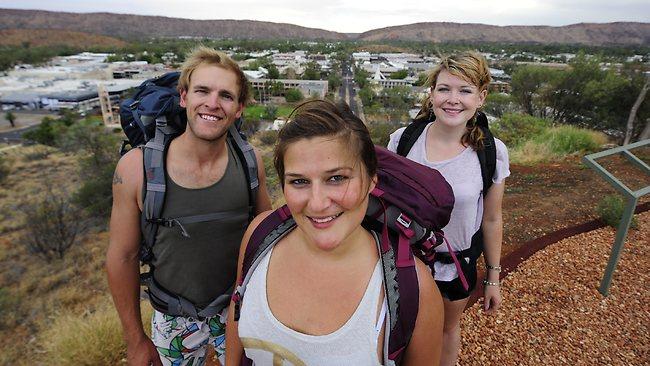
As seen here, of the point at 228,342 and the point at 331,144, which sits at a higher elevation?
the point at 331,144

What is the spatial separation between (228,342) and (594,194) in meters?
5.53

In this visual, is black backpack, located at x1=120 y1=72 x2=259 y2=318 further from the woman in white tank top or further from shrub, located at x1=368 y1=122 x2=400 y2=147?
shrub, located at x1=368 y1=122 x2=400 y2=147

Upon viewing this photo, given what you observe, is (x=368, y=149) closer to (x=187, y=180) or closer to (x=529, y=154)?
(x=187, y=180)

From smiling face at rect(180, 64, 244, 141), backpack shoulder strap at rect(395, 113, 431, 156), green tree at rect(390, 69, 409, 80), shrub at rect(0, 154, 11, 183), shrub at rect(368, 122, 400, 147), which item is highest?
smiling face at rect(180, 64, 244, 141)

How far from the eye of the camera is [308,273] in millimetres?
1160

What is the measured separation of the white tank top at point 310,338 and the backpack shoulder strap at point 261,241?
2.3 inches

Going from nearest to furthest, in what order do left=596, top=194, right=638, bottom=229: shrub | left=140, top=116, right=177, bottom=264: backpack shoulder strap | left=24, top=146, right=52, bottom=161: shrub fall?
left=140, top=116, right=177, bottom=264: backpack shoulder strap
left=596, top=194, right=638, bottom=229: shrub
left=24, top=146, right=52, bottom=161: shrub

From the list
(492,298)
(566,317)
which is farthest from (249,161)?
(566,317)

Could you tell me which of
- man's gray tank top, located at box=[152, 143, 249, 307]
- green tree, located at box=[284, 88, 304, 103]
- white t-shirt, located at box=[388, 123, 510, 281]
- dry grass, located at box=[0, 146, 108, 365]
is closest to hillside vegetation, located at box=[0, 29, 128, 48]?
green tree, located at box=[284, 88, 304, 103]

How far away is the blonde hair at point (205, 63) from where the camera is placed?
165cm

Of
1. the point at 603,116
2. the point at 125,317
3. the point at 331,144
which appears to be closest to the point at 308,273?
the point at 331,144

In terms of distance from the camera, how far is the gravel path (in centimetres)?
260

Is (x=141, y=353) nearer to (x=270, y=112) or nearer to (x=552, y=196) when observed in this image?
(x=552, y=196)

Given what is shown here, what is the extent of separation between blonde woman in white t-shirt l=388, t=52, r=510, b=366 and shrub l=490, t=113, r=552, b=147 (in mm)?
8049
